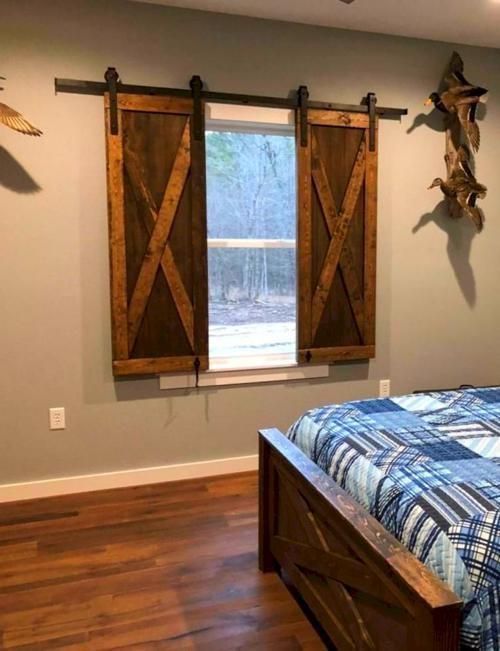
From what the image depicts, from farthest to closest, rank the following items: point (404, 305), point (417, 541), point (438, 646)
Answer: point (404, 305) → point (417, 541) → point (438, 646)

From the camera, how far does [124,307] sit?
3371 millimetres

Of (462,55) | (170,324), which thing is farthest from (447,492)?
(462,55)

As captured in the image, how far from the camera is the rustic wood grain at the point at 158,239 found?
11.1ft

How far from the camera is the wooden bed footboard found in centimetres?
139

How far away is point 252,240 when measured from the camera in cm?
376

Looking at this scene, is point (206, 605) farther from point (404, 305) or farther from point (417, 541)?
point (404, 305)

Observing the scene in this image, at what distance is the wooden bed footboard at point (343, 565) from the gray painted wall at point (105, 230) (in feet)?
4.03

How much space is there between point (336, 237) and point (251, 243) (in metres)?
0.54

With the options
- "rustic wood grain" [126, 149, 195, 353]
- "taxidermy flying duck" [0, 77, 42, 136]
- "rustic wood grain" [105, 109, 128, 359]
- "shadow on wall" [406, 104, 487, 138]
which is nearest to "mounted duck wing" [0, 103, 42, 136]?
"taxidermy flying duck" [0, 77, 42, 136]

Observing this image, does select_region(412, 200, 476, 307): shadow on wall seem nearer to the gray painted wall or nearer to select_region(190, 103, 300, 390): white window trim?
the gray painted wall

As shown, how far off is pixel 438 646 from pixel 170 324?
7.98ft

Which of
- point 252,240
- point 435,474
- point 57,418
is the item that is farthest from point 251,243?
point 435,474

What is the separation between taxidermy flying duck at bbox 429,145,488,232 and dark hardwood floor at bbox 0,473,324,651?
2.29 m

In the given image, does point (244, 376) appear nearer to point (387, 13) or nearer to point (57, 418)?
point (57, 418)
